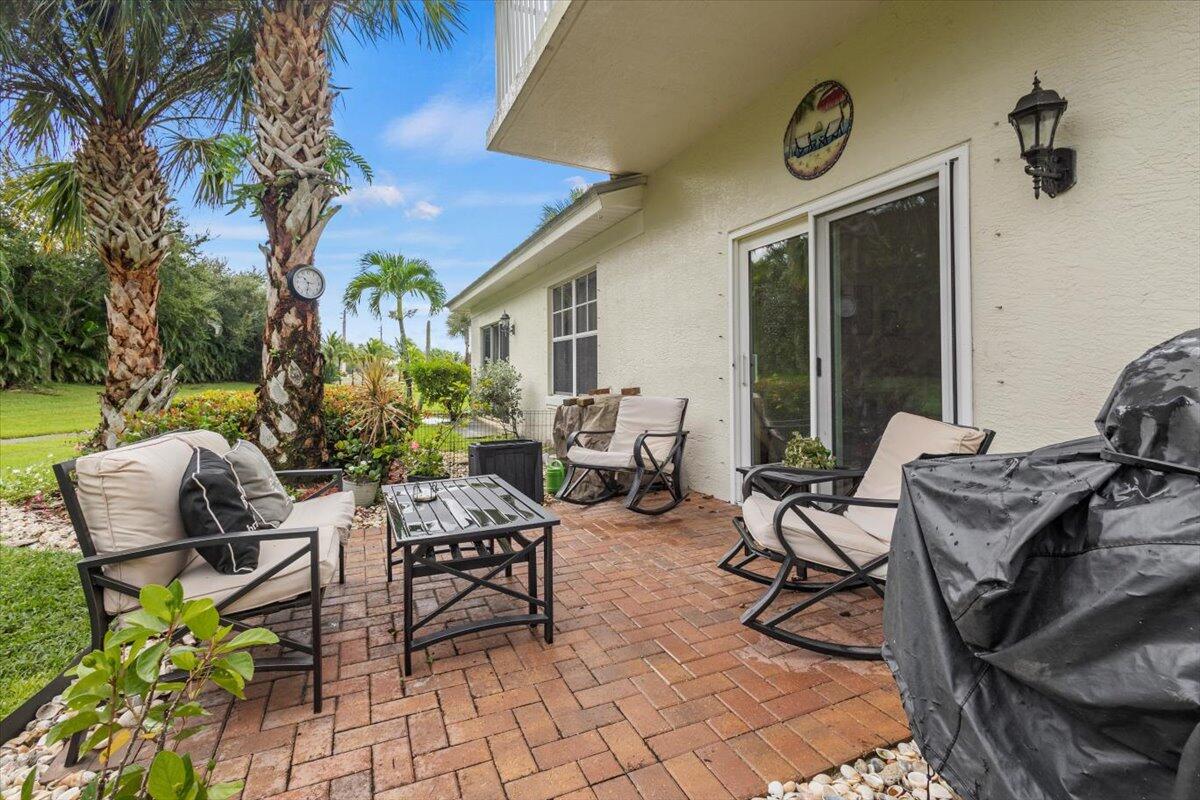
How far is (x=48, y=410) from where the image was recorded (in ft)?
39.1

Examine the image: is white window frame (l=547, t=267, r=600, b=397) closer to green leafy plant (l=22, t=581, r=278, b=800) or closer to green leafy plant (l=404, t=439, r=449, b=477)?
green leafy plant (l=404, t=439, r=449, b=477)

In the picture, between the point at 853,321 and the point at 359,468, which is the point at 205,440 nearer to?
the point at 359,468

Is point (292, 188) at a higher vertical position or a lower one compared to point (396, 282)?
lower

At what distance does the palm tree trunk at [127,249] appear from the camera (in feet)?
18.2

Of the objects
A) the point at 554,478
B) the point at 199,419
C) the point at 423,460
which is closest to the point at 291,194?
the point at 199,419

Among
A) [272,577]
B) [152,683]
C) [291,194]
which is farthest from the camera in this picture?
[291,194]

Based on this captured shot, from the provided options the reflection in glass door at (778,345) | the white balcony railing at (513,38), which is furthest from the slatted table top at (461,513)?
the white balcony railing at (513,38)

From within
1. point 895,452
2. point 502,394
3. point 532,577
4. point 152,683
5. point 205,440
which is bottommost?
point 532,577

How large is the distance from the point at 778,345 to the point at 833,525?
2.00 m

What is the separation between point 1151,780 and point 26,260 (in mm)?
20865

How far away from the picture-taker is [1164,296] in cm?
223

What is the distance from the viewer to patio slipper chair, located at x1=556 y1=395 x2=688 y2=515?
15.1 ft

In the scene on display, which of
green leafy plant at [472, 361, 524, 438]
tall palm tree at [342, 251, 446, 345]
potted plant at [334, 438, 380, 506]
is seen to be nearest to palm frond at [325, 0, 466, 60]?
potted plant at [334, 438, 380, 506]

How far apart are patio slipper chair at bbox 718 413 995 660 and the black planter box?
2131 mm
